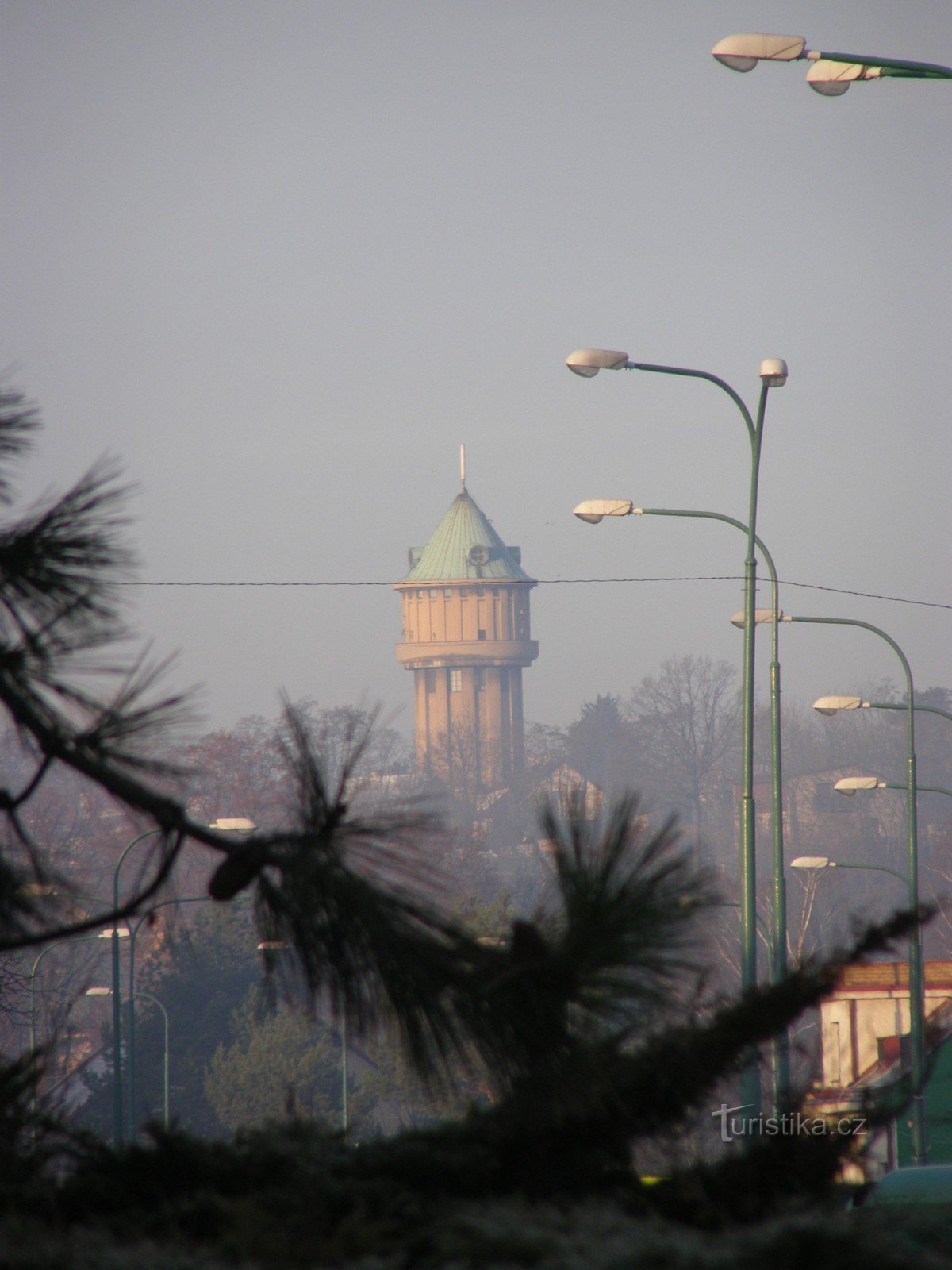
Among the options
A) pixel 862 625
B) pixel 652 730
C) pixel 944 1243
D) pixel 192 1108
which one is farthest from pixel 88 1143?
pixel 652 730

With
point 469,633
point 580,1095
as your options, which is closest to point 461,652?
point 469,633

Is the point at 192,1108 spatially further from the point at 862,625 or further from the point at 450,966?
the point at 450,966

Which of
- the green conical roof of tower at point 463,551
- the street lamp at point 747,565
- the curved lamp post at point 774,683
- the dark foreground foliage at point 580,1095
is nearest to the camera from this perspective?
the dark foreground foliage at point 580,1095

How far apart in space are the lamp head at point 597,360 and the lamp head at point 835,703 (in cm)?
1024

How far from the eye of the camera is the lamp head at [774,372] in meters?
15.3

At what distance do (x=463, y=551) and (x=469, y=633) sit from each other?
7893mm

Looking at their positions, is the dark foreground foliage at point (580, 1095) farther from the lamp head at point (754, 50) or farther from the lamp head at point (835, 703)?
the lamp head at point (835, 703)

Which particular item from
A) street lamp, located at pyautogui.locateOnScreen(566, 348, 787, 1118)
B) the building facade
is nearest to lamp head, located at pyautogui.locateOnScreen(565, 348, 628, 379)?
street lamp, located at pyautogui.locateOnScreen(566, 348, 787, 1118)

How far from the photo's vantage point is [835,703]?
24.7m

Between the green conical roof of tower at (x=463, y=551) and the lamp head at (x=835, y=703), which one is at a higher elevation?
the green conical roof of tower at (x=463, y=551)

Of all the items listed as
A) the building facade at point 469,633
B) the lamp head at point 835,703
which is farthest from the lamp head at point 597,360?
the building facade at point 469,633

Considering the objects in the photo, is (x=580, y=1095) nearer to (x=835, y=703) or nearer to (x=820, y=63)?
(x=820, y=63)

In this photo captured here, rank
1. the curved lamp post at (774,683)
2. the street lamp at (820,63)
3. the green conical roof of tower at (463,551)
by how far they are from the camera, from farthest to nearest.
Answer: the green conical roof of tower at (463,551) → the curved lamp post at (774,683) → the street lamp at (820,63)

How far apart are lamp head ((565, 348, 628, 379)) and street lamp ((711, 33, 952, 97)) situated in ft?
16.7
